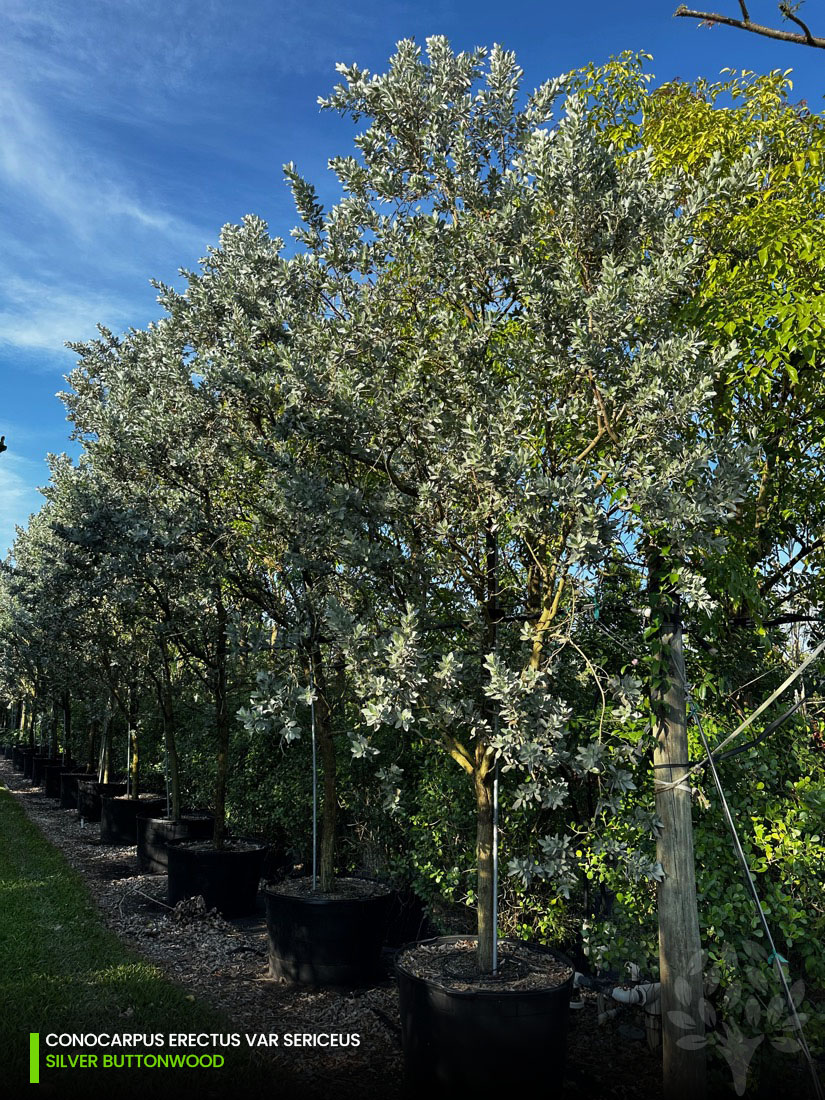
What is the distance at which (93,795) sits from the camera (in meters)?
16.0

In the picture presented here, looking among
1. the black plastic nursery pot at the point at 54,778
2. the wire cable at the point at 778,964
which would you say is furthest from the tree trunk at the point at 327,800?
the black plastic nursery pot at the point at 54,778

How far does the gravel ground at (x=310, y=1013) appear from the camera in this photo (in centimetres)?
488

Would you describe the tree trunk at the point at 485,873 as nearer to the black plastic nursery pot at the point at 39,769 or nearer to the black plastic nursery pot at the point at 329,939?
the black plastic nursery pot at the point at 329,939

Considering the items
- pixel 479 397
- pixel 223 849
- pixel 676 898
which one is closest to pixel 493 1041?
pixel 676 898

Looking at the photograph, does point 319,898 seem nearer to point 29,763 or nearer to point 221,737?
point 221,737

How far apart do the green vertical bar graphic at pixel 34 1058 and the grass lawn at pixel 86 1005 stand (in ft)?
0.11

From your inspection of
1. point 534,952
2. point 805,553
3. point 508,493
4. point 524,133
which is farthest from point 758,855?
point 524,133

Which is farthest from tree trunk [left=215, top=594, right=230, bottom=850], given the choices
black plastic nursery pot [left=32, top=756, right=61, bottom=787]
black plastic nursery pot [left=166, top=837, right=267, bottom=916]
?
black plastic nursery pot [left=32, top=756, right=61, bottom=787]

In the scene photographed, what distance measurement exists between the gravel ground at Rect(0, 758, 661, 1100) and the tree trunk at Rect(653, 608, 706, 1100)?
65 centimetres

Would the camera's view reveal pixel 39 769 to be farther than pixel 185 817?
Yes

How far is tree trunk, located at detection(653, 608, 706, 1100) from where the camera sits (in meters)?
4.24

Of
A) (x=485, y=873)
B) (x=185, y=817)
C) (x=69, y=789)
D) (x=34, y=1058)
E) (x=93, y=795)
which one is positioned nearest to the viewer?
(x=34, y=1058)

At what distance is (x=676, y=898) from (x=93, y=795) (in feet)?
47.1

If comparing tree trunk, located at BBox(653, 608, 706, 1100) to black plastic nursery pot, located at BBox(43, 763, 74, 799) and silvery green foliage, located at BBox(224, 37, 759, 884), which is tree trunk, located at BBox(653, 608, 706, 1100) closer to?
silvery green foliage, located at BBox(224, 37, 759, 884)
